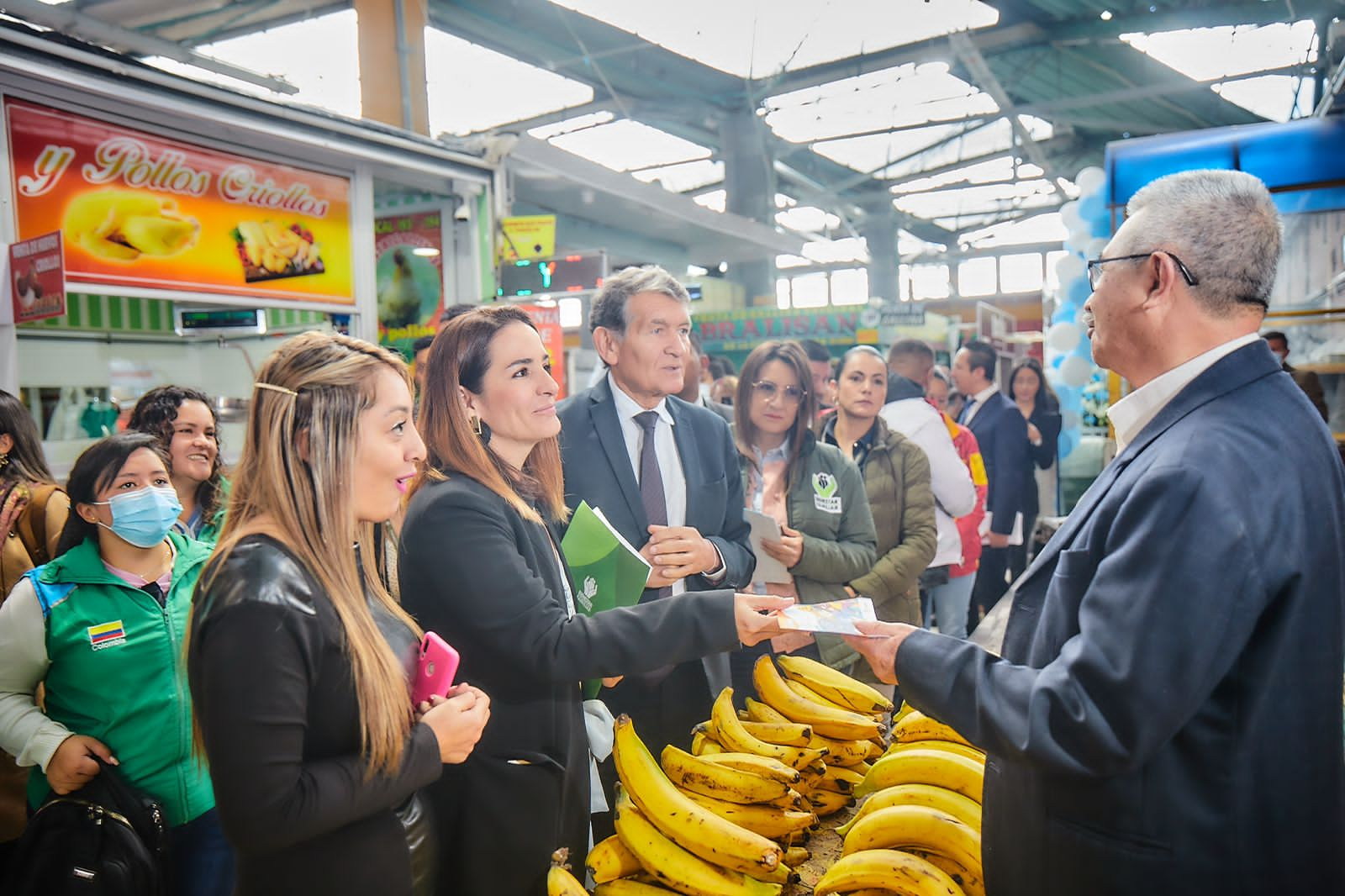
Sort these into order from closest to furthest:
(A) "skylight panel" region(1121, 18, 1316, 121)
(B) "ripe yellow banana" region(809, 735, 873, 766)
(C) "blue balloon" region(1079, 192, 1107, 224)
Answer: (B) "ripe yellow banana" region(809, 735, 873, 766) < (C) "blue balloon" region(1079, 192, 1107, 224) < (A) "skylight panel" region(1121, 18, 1316, 121)

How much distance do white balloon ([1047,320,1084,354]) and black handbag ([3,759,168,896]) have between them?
27.7ft

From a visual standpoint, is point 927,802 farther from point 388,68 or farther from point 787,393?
point 388,68

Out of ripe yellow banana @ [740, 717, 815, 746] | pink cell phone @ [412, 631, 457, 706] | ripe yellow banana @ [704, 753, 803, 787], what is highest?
pink cell phone @ [412, 631, 457, 706]

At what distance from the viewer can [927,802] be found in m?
1.72

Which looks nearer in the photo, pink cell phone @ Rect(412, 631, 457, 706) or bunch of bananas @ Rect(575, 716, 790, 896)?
pink cell phone @ Rect(412, 631, 457, 706)

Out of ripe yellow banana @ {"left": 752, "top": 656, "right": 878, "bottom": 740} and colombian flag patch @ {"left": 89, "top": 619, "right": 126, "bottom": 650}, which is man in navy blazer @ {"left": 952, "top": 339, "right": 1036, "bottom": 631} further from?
colombian flag patch @ {"left": 89, "top": 619, "right": 126, "bottom": 650}

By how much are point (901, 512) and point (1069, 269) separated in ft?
20.9

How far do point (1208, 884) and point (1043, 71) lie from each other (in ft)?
47.0

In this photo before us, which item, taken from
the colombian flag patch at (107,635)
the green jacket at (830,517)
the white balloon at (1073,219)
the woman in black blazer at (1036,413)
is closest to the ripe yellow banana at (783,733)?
the green jacket at (830,517)

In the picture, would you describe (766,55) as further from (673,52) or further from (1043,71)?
(1043,71)

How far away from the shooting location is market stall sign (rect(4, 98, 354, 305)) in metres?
3.96

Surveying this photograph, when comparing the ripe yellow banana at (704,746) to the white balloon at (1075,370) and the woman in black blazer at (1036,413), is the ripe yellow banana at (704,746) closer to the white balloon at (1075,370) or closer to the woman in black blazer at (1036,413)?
the woman in black blazer at (1036,413)

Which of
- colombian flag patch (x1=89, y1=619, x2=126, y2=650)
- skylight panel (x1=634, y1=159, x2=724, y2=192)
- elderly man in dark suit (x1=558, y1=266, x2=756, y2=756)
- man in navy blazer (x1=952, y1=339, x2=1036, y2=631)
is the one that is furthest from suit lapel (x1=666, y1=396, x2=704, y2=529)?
skylight panel (x1=634, y1=159, x2=724, y2=192)

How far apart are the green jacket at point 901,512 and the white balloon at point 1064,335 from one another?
565 centimetres
